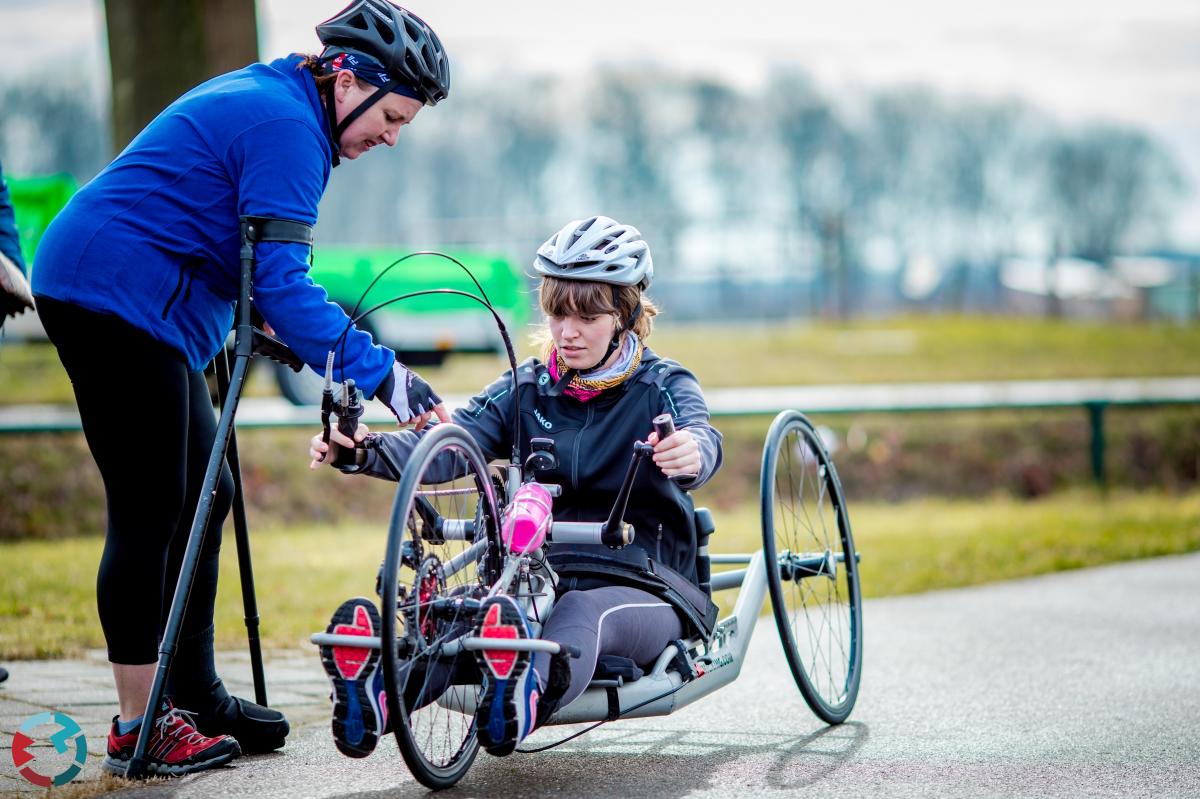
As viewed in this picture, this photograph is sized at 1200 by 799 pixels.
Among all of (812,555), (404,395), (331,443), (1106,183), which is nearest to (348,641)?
(331,443)

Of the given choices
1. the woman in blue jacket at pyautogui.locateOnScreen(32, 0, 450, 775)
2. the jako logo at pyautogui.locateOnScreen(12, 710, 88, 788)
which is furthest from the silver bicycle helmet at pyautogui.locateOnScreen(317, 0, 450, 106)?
the jako logo at pyautogui.locateOnScreen(12, 710, 88, 788)

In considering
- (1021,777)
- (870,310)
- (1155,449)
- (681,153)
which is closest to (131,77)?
(1021,777)

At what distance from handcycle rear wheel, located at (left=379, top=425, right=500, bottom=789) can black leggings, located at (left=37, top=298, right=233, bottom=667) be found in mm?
680

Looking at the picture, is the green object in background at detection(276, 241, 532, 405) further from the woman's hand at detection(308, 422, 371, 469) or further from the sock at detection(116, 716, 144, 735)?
the woman's hand at detection(308, 422, 371, 469)

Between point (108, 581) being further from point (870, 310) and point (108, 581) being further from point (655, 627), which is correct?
point (870, 310)

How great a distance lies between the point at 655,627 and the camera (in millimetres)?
4051

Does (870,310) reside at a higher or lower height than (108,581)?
lower

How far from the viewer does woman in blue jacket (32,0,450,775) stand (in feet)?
12.3

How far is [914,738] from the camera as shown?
447 centimetres

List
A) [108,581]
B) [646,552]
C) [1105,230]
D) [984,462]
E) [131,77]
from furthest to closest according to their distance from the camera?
[1105,230] → [984,462] → [131,77] → [646,552] → [108,581]

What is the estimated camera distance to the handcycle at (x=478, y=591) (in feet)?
11.2

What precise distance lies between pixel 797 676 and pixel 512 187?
47.9m

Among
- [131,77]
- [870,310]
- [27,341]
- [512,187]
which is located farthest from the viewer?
[512,187]

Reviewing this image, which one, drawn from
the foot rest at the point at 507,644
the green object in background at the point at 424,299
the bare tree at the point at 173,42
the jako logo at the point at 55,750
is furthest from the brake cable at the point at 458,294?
the green object in background at the point at 424,299
